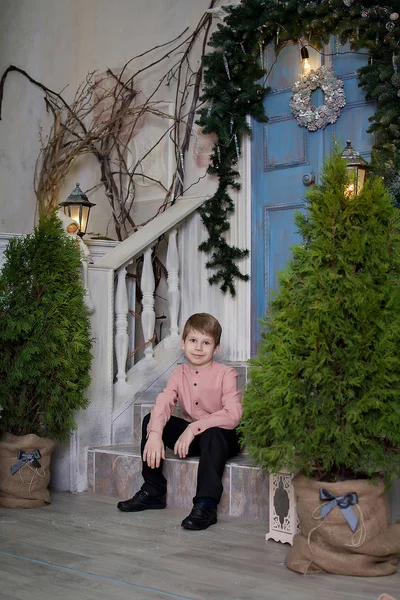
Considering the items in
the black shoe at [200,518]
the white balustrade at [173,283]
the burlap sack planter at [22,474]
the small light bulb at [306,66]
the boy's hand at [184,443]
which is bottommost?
the black shoe at [200,518]

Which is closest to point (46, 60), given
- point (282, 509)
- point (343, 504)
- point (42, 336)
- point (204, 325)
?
point (42, 336)

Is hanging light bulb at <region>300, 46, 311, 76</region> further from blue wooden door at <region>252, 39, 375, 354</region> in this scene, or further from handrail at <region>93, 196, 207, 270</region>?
handrail at <region>93, 196, 207, 270</region>

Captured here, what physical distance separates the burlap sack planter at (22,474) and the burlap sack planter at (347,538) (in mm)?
1489

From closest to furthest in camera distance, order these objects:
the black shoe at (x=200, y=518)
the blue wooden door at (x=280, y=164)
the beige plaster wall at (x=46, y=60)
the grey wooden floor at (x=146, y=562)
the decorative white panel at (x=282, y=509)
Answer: the grey wooden floor at (x=146, y=562), the decorative white panel at (x=282, y=509), the black shoe at (x=200, y=518), the blue wooden door at (x=280, y=164), the beige plaster wall at (x=46, y=60)

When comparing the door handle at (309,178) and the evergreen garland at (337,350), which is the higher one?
the door handle at (309,178)

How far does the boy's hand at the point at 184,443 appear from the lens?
365 centimetres

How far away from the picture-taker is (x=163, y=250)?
5.45 metres

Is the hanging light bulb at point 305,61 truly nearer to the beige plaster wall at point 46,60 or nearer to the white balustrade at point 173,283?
the white balustrade at point 173,283

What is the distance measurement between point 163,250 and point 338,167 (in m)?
2.64

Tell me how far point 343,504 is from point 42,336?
1713 millimetres

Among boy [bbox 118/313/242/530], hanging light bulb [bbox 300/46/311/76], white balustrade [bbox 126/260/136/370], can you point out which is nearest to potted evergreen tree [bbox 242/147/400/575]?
boy [bbox 118/313/242/530]

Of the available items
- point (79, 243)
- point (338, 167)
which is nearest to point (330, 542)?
point (338, 167)

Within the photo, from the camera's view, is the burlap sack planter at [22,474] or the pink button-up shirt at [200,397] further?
the burlap sack planter at [22,474]

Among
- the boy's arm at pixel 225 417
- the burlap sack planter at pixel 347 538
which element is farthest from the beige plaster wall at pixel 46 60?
the burlap sack planter at pixel 347 538
